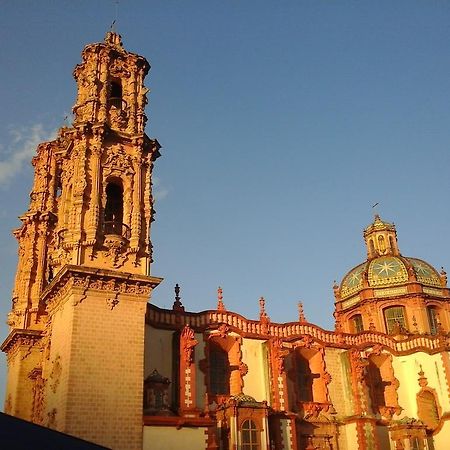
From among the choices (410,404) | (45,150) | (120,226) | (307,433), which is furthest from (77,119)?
(410,404)

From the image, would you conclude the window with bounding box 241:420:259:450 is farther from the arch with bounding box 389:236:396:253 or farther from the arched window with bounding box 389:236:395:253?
the arched window with bounding box 389:236:395:253

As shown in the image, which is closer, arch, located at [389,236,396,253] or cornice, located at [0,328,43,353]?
cornice, located at [0,328,43,353]

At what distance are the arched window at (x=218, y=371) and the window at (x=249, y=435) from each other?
304cm

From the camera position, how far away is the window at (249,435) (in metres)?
27.0

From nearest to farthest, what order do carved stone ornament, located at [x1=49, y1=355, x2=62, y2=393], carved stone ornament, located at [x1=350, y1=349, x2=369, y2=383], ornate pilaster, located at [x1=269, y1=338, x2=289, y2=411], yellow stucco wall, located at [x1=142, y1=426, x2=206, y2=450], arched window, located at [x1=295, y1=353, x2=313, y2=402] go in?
yellow stucco wall, located at [x1=142, y1=426, x2=206, y2=450]
carved stone ornament, located at [x1=49, y1=355, x2=62, y2=393]
ornate pilaster, located at [x1=269, y1=338, x2=289, y2=411]
arched window, located at [x1=295, y1=353, x2=313, y2=402]
carved stone ornament, located at [x1=350, y1=349, x2=369, y2=383]

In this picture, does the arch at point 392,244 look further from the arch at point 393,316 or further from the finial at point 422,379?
the finial at point 422,379

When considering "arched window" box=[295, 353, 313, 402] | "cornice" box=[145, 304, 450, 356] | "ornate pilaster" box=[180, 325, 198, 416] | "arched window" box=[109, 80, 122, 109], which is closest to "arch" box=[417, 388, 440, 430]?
"cornice" box=[145, 304, 450, 356]

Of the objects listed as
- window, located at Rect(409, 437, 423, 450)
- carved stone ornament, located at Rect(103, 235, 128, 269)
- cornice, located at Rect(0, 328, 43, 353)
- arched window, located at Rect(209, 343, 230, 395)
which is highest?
carved stone ornament, located at Rect(103, 235, 128, 269)

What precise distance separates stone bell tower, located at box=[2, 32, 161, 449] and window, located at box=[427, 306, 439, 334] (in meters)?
24.8

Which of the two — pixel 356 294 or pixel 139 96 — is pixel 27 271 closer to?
pixel 139 96

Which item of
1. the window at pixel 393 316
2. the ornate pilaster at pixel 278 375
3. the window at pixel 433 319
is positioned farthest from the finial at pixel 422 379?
the ornate pilaster at pixel 278 375

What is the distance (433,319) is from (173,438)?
2564cm

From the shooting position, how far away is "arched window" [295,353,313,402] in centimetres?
3294

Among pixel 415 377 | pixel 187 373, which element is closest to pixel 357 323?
pixel 415 377
